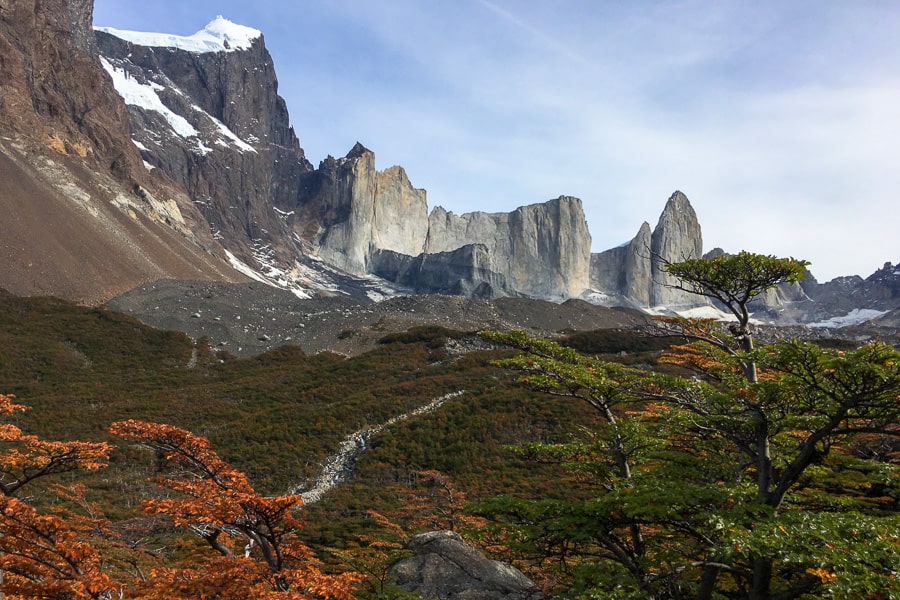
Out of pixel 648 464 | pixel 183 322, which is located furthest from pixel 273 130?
pixel 648 464

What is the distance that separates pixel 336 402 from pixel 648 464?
26730mm

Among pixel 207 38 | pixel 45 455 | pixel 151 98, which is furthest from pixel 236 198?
pixel 45 455

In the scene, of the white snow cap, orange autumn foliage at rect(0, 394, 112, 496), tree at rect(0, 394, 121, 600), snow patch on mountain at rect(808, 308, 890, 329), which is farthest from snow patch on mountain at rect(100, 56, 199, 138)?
snow patch on mountain at rect(808, 308, 890, 329)

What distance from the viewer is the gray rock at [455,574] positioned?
467 inches

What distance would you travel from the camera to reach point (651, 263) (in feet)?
554

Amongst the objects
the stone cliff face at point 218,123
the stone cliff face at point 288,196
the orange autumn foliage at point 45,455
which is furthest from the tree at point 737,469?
the stone cliff face at point 218,123

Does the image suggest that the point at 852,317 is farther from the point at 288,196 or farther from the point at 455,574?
Answer: the point at 455,574

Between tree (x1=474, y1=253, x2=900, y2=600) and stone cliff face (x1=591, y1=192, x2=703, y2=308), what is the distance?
15927 centimetres

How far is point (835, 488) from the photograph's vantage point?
32.3 feet

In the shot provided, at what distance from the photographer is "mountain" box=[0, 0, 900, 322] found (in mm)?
75500

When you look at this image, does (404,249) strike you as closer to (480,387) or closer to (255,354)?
(255,354)

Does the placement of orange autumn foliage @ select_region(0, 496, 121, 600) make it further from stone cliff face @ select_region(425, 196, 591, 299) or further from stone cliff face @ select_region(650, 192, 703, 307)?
stone cliff face @ select_region(650, 192, 703, 307)

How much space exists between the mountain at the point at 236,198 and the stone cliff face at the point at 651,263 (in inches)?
22.0

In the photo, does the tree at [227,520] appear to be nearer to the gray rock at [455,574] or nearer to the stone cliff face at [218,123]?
the gray rock at [455,574]
